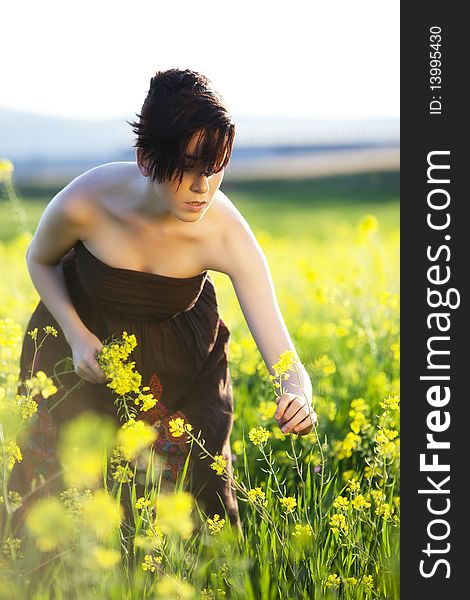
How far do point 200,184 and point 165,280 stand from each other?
0.49m

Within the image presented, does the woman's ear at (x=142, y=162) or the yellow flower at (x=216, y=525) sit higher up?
the woman's ear at (x=142, y=162)

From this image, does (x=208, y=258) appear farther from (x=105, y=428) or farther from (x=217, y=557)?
(x=217, y=557)

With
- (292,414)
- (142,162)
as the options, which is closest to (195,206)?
(142,162)

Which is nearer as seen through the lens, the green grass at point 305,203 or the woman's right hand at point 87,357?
the woman's right hand at point 87,357

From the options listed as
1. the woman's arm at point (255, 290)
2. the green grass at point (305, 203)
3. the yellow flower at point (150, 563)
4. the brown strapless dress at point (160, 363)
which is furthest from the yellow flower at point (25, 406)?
the green grass at point (305, 203)

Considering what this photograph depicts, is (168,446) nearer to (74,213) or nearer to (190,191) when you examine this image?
(74,213)

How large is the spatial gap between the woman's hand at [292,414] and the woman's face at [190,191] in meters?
0.57

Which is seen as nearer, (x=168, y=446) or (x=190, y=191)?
(x=190, y=191)

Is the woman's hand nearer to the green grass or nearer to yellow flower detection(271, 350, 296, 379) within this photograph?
yellow flower detection(271, 350, 296, 379)

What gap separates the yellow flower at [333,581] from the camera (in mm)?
2307

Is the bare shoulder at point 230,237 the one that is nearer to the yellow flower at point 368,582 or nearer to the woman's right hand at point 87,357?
the woman's right hand at point 87,357

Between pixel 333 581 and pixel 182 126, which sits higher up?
pixel 182 126

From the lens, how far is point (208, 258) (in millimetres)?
2801

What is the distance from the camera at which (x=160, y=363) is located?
301 cm
